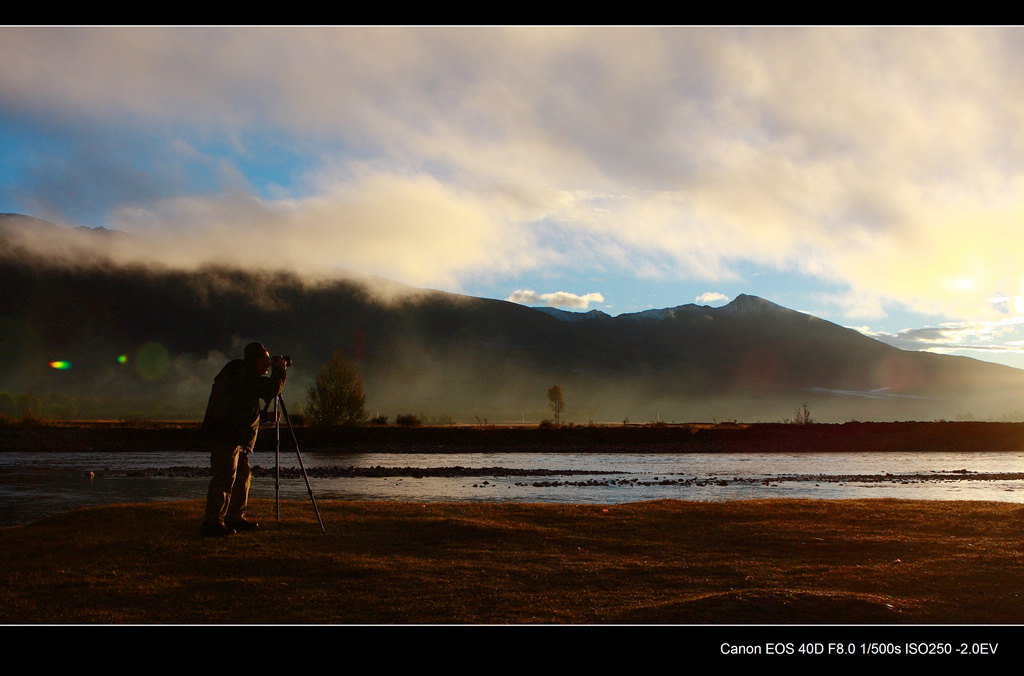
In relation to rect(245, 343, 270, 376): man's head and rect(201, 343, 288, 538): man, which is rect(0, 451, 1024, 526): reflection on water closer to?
rect(201, 343, 288, 538): man

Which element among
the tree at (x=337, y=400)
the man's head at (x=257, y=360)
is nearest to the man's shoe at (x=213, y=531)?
the man's head at (x=257, y=360)

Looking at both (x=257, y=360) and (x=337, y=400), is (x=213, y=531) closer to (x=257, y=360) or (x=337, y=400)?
(x=257, y=360)

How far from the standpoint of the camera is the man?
37.8 ft

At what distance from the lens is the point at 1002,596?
8.30 metres

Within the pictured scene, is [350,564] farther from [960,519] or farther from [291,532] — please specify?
[960,519]

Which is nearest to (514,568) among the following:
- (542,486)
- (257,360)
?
(257,360)

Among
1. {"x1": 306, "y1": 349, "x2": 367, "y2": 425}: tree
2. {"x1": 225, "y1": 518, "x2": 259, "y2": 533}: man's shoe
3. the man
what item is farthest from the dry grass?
{"x1": 306, "y1": 349, "x2": 367, "y2": 425}: tree

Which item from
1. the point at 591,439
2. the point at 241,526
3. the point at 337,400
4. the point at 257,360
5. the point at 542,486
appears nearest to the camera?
the point at 257,360

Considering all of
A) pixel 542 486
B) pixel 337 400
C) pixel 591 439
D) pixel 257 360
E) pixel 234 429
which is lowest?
pixel 591 439

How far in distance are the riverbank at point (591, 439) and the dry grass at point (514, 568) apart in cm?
5764

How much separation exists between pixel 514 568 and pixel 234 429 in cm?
551

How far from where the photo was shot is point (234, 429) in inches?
456
